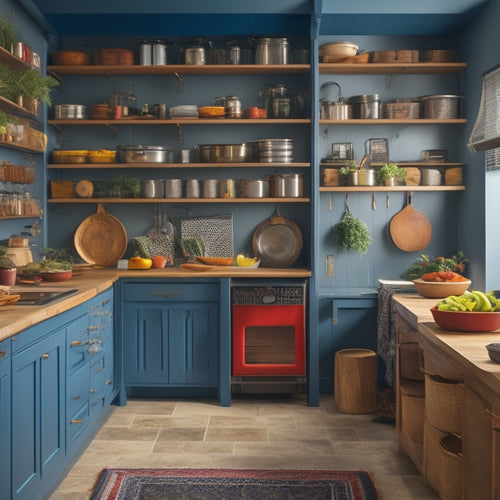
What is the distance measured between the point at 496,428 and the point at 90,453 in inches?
106

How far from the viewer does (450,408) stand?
3092 mm

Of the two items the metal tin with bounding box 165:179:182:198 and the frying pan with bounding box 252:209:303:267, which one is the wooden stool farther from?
the metal tin with bounding box 165:179:182:198

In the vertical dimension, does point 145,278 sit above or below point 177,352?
Result: above

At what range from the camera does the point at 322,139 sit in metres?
5.89

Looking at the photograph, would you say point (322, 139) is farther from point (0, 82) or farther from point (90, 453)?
point (90, 453)

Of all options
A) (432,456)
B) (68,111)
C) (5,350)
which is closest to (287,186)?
(68,111)

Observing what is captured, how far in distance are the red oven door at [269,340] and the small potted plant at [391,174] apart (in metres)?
1.29

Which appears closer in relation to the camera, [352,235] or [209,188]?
[209,188]

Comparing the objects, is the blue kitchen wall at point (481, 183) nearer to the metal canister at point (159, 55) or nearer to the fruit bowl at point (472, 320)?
the fruit bowl at point (472, 320)

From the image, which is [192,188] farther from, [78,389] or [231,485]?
[231,485]

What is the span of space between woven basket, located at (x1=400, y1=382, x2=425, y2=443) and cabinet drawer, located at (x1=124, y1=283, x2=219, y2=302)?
1.83m

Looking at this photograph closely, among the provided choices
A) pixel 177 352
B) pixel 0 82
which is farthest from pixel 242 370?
pixel 0 82

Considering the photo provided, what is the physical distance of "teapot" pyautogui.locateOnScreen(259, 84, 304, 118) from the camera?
18.5 ft

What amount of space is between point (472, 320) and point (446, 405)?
41cm
